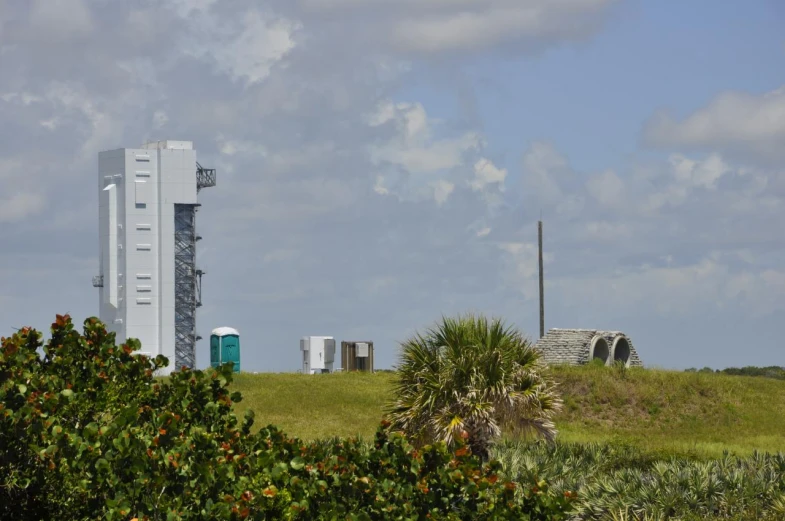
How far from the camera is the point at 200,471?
866cm

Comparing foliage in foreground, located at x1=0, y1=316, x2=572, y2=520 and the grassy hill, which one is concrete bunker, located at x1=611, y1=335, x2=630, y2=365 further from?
foliage in foreground, located at x1=0, y1=316, x2=572, y2=520

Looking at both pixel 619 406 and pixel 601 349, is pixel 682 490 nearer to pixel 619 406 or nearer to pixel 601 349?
pixel 619 406

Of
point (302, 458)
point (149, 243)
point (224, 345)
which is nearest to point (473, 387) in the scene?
point (302, 458)

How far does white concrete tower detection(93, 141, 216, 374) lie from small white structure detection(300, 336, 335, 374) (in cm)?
1937

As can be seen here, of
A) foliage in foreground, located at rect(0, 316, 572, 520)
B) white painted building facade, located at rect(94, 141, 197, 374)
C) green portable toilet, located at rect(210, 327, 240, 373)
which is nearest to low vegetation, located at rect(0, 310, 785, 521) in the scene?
foliage in foreground, located at rect(0, 316, 572, 520)

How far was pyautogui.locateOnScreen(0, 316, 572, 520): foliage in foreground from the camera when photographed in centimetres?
871

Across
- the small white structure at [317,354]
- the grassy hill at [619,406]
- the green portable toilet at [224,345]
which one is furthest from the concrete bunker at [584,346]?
the green portable toilet at [224,345]

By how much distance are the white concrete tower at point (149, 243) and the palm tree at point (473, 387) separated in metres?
54.1

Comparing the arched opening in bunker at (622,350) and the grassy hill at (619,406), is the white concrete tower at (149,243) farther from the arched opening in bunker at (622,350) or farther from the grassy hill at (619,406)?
the arched opening in bunker at (622,350)

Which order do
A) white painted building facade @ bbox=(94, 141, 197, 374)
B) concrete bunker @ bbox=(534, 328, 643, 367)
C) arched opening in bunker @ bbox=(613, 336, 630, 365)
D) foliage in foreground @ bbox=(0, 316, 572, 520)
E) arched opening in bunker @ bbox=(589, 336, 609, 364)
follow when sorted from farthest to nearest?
white painted building facade @ bbox=(94, 141, 197, 374)
arched opening in bunker @ bbox=(613, 336, 630, 365)
arched opening in bunker @ bbox=(589, 336, 609, 364)
concrete bunker @ bbox=(534, 328, 643, 367)
foliage in foreground @ bbox=(0, 316, 572, 520)

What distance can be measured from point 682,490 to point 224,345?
134 ft

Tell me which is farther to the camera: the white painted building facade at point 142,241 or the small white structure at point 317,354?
the white painted building facade at point 142,241

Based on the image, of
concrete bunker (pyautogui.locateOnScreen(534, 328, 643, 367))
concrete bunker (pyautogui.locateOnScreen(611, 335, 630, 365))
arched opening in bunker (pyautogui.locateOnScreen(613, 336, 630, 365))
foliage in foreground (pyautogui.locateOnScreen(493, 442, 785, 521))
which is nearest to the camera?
foliage in foreground (pyautogui.locateOnScreen(493, 442, 785, 521))

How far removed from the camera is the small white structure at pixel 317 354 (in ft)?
181
